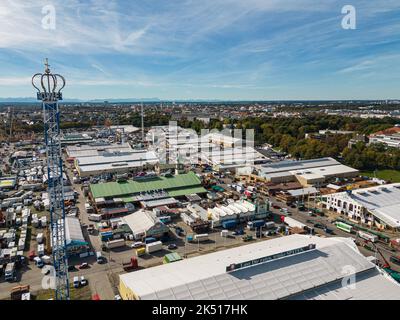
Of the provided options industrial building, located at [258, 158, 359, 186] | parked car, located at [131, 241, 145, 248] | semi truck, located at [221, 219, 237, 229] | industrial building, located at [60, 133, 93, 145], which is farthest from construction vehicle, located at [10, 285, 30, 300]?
industrial building, located at [60, 133, 93, 145]

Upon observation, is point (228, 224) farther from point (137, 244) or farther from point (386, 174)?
point (386, 174)

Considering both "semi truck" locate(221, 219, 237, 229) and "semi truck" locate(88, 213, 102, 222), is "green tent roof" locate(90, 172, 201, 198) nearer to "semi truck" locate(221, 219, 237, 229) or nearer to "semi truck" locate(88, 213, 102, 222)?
"semi truck" locate(88, 213, 102, 222)

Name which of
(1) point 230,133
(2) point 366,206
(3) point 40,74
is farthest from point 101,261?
(1) point 230,133

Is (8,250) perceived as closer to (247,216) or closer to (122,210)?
(122,210)

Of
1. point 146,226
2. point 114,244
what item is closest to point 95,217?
point 114,244

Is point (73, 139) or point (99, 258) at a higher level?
point (73, 139)
